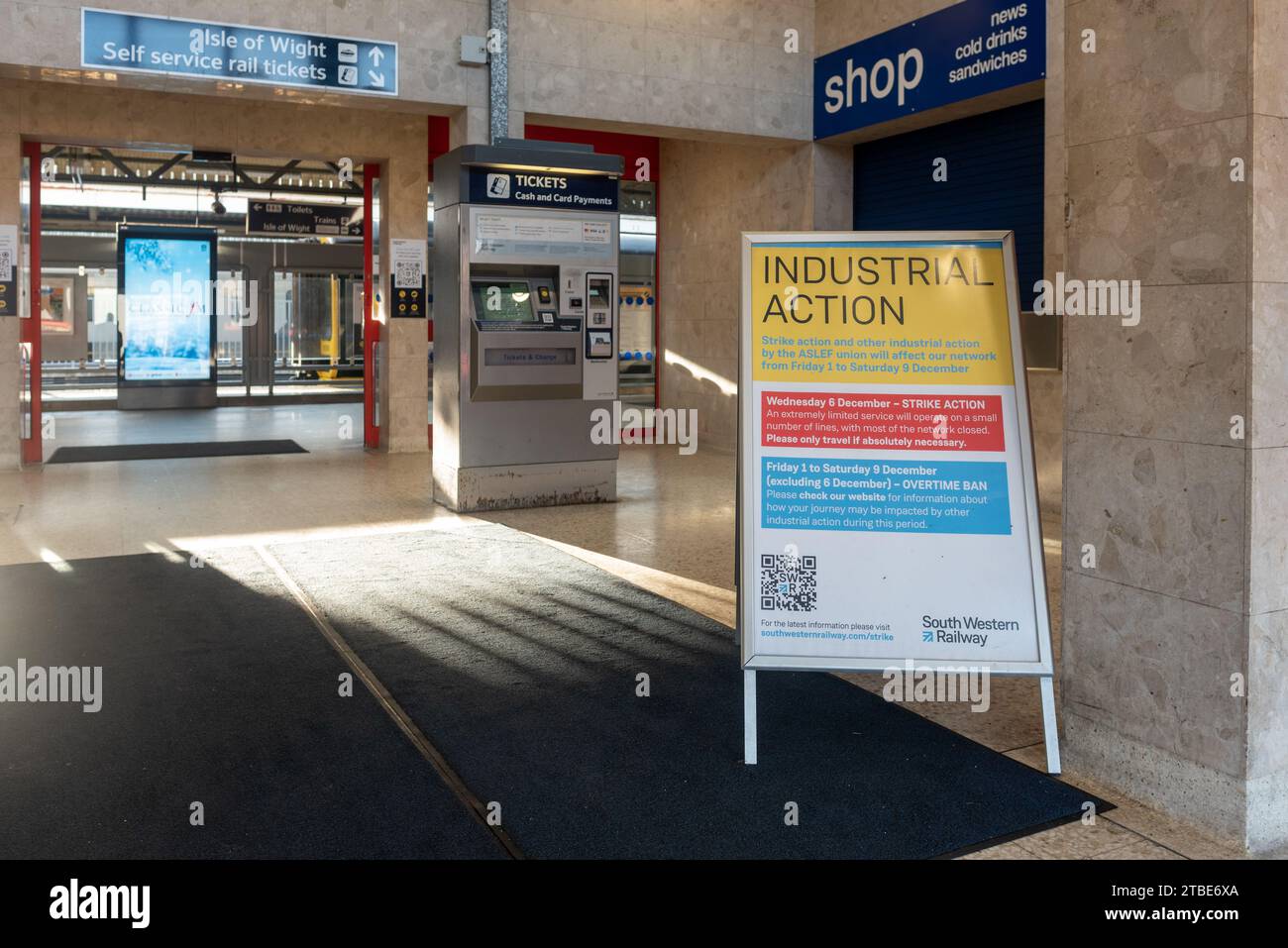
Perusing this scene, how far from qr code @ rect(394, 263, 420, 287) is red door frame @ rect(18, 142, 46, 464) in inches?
115

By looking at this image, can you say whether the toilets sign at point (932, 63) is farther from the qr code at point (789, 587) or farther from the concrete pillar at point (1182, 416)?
the qr code at point (789, 587)

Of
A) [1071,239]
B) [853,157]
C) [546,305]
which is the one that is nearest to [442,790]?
[1071,239]

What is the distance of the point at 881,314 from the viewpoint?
324 centimetres

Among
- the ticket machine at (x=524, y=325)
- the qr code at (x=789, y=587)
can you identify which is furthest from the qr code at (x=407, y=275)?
the qr code at (x=789, y=587)

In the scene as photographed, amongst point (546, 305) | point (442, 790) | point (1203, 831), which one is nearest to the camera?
point (1203, 831)

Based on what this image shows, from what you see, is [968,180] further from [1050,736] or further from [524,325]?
[1050,736]

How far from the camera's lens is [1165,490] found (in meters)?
2.85

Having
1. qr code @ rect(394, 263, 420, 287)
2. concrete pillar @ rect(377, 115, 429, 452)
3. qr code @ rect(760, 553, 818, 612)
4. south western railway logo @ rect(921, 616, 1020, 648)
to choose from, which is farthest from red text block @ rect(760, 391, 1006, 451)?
qr code @ rect(394, 263, 420, 287)

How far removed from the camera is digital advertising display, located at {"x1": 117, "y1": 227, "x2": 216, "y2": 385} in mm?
15805

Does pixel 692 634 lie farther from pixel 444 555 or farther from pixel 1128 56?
pixel 1128 56

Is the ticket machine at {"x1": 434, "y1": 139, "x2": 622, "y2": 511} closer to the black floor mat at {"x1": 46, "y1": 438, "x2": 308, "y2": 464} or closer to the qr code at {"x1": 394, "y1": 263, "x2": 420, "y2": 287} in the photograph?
the qr code at {"x1": 394, "y1": 263, "x2": 420, "y2": 287}

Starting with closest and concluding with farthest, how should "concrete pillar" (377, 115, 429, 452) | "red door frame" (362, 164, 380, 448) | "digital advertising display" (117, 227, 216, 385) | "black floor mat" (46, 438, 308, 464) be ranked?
"black floor mat" (46, 438, 308, 464), "concrete pillar" (377, 115, 429, 452), "red door frame" (362, 164, 380, 448), "digital advertising display" (117, 227, 216, 385)
